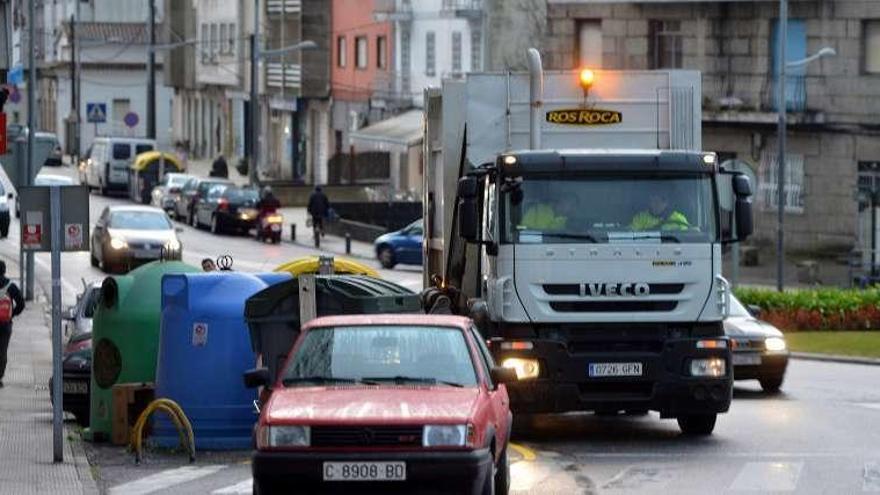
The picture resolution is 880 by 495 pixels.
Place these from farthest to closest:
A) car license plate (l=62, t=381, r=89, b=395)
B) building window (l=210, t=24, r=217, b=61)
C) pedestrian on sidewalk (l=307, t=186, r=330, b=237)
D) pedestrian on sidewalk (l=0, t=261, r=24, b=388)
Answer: building window (l=210, t=24, r=217, b=61) → pedestrian on sidewalk (l=307, t=186, r=330, b=237) → pedestrian on sidewalk (l=0, t=261, r=24, b=388) → car license plate (l=62, t=381, r=89, b=395)

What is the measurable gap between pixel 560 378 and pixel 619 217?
5.35ft

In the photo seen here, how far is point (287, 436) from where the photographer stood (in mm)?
15250

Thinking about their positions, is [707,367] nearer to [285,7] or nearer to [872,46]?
[872,46]

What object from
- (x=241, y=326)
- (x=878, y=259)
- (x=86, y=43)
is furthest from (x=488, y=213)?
(x=86, y=43)

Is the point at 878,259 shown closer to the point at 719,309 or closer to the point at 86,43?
the point at 719,309

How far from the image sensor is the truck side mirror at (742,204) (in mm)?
20688

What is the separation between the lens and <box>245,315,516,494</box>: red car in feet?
49.7

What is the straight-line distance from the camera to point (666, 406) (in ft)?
70.1

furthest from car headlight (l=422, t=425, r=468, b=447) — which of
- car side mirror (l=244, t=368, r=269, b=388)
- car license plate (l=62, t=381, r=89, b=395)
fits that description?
car license plate (l=62, t=381, r=89, b=395)

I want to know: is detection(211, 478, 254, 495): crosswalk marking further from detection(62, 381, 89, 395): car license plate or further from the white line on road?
detection(62, 381, 89, 395): car license plate

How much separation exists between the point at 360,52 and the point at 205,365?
64909mm

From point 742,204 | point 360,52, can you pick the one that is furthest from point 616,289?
point 360,52

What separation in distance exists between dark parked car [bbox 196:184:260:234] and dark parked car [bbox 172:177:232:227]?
1178 millimetres

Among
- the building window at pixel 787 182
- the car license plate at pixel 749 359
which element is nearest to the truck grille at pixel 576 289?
the car license plate at pixel 749 359
